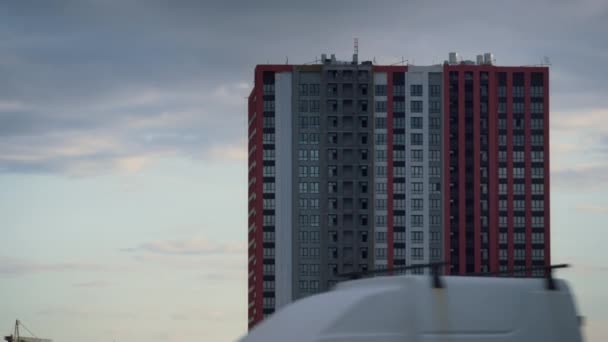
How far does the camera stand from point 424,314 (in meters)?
9.44

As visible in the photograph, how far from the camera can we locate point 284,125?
172125mm

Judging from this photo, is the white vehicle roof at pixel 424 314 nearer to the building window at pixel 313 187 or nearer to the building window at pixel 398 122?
the building window at pixel 313 187

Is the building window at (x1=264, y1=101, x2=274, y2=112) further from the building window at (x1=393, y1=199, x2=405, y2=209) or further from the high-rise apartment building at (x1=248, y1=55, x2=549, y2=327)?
the building window at (x1=393, y1=199, x2=405, y2=209)

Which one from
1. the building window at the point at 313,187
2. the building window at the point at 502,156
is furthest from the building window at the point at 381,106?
the building window at the point at 502,156

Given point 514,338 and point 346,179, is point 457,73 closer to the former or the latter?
point 346,179

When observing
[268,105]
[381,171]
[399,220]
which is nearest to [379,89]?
[381,171]

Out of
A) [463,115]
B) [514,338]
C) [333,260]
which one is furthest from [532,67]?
[514,338]

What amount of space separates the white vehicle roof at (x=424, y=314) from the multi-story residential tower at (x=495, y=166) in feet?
527

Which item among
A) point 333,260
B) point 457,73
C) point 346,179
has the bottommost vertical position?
point 333,260

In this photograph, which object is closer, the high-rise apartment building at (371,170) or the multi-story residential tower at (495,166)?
the high-rise apartment building at (371,170)

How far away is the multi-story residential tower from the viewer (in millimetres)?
172625

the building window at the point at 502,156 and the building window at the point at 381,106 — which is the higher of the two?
the building window at the point at 381,106

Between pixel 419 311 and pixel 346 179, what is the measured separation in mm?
162382

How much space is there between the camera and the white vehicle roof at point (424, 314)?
9.19 meters
